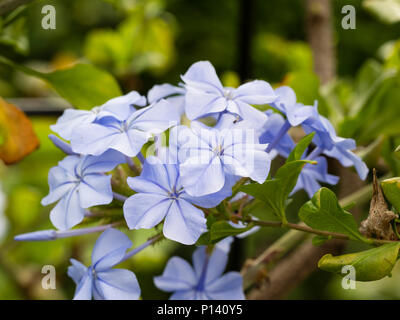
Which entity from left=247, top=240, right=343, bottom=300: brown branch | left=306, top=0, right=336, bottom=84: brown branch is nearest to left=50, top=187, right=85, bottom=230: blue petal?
left=247, top=240, right=343, bottom=300: brown branch

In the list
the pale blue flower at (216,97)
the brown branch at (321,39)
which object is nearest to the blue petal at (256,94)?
the pale blue flower at (216,97)

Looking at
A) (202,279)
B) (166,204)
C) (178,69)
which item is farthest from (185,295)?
(178,69)

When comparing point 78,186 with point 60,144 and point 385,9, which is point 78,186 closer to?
point 60,144

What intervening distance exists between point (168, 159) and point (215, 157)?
0.03m

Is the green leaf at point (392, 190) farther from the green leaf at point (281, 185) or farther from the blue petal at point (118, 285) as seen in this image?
the blue petal at point (118, 285)

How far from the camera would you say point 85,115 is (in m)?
0.38

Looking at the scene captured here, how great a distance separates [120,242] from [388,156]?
0.23 meters

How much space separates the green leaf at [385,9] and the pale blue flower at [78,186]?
34 centimetres

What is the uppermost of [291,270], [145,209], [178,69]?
[178,69]

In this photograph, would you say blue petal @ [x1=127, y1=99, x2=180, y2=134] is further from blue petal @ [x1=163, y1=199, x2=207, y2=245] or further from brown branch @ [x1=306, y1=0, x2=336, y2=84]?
brown branch @ [x1=306, y1=0, x2=336, y2=84]

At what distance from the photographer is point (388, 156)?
428 millimetres

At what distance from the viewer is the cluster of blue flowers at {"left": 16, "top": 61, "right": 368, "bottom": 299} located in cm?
31
